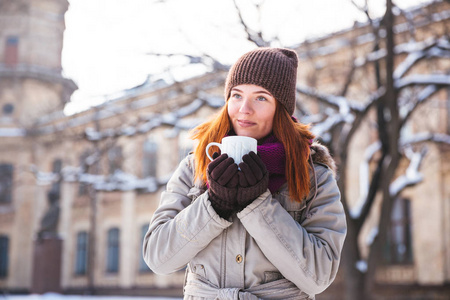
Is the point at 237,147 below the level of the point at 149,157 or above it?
below

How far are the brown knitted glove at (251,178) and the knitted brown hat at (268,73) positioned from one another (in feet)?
1.34

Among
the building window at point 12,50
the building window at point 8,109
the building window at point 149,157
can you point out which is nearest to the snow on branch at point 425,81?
the building window at point 149,157

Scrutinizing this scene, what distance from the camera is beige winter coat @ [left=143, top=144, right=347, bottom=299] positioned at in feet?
6.66

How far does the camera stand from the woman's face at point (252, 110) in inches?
89.7

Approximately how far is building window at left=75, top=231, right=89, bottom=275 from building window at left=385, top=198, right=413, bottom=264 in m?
14.5

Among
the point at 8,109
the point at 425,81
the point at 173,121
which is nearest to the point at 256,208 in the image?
the point at 425,81

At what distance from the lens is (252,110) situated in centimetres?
227

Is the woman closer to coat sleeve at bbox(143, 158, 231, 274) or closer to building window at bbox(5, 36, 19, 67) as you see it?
coat sleeve at bbox(143, 158, 231, 274)

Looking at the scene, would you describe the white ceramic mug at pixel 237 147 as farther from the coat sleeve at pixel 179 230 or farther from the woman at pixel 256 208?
the coat sleeve at pixel 179 230

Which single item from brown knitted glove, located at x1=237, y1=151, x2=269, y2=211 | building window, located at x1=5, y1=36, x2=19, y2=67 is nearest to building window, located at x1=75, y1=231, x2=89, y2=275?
building window, located at x1=5, y1=36, x2=19, y2=67

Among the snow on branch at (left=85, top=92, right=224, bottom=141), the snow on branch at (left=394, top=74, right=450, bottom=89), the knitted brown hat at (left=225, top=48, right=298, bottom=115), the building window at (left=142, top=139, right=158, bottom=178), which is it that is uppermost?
the building window at (left=142, top=139, right=158, bottom=178)

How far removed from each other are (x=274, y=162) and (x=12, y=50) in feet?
105

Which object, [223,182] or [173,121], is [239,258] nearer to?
[223,182]

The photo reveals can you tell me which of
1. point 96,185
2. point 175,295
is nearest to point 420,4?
point 96,185
